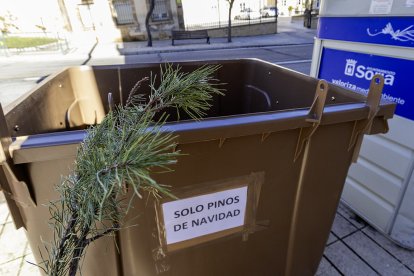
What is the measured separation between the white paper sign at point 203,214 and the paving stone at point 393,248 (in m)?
1.61

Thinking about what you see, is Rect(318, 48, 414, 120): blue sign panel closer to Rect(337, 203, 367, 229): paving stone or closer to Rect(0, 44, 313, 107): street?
Rect(337, 203, 367, 229): paving stone

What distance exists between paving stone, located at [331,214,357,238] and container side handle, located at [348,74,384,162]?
1265 millimetres

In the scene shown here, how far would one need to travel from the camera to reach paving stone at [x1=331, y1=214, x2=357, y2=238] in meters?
2.35

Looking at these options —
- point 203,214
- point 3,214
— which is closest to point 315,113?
point 203,214

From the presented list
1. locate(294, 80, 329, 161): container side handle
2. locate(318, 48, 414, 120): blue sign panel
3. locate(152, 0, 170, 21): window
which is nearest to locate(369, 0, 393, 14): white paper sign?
locate(318, 48, 414, 120): blue sign panel

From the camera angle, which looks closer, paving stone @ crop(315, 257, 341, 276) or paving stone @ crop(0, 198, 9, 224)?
paving stone @ crop(315, 257, 341, 276)

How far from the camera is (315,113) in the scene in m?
1.16

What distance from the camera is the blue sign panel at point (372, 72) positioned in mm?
1930

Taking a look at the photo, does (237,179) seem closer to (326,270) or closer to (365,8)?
(326,270)

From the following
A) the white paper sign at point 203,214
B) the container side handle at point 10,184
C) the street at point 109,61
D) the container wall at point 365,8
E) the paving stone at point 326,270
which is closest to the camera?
the container side handle at point 10,184

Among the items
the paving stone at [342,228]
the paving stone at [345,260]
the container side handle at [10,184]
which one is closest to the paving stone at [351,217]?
the paving stone at [342,228]

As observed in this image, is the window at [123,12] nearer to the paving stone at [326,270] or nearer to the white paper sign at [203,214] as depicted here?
the paving stone at [326,270]

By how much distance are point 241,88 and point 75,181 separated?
214 cm

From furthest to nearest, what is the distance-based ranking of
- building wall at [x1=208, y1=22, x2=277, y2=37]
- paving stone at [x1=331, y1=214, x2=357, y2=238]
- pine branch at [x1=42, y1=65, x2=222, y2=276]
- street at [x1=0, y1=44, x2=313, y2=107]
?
building wall at [x1=208, y1=22, x2=277, y2=37] < street at [x1=0, y1=44, x2=313, y2=107] < paving stone at [x1=331, y1=214, x2=357, y2=238] < pine branch at [x1=42, y1=65, x2=222, y2=276]
